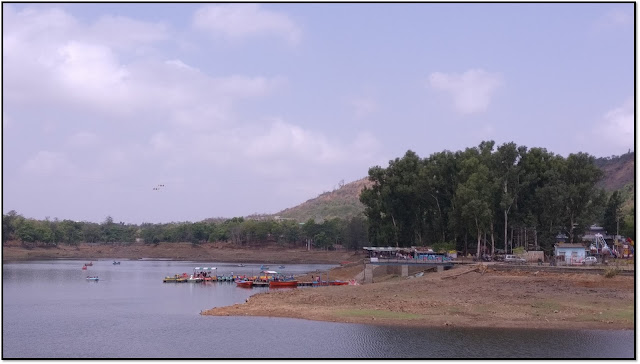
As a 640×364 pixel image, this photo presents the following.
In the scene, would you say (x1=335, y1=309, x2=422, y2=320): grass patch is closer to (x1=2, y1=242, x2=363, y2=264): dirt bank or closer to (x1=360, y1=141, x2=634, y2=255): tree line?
(x1=360, y1=141, x2=634, y2=255): tree line

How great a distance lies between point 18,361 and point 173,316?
63.3 ft

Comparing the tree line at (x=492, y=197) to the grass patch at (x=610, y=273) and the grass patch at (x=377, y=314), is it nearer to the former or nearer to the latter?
the grass patch at (x=610, y=273)

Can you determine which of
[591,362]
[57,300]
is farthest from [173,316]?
[591,362]

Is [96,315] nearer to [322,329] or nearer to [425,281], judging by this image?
[322,329]

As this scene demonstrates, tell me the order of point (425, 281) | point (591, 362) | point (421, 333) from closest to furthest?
point (591, 362)
point (421, 333)
point (425, 281)

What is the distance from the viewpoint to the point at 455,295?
57.6 m

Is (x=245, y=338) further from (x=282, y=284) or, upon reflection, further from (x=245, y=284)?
(x=245, y=284)

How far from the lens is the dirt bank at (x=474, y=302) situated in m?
47.9

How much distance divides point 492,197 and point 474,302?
31084mm

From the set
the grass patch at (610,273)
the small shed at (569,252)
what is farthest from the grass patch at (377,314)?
the small shed at (569,252)

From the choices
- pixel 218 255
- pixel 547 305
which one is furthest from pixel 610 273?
pixel 218 255

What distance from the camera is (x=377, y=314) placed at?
5084 centimetres

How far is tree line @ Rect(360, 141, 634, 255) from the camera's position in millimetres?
82375

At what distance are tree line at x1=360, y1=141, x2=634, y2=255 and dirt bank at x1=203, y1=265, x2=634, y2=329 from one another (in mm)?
16686
